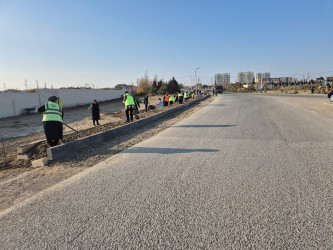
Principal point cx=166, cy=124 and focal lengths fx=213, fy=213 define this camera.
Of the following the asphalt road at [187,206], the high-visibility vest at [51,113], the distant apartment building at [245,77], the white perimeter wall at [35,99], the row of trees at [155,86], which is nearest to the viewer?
the asphalt road at [187,206]

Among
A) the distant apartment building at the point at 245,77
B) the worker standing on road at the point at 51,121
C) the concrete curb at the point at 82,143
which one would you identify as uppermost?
the distant apartment building at the point at 245,77

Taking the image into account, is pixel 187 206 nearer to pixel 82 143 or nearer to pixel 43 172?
pixel 43 172

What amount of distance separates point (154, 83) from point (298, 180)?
6496 centimetres

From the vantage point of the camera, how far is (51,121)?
5727 millimetres

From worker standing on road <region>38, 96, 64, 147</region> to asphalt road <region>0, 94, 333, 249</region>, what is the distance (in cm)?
208

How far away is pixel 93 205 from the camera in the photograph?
9.64 feet

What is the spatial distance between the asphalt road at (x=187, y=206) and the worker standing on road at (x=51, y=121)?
6.83 ft

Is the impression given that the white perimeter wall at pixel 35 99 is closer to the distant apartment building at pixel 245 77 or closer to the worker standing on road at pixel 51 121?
the worker standing on road at pixel 51 121

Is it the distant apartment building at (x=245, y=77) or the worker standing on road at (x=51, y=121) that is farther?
the distant apartment building at (x=245, y=77)

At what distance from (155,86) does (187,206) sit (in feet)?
210

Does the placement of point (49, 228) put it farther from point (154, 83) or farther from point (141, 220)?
point (154, 83)

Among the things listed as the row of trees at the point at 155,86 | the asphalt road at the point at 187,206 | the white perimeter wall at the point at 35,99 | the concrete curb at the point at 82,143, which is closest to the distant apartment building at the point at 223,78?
the row of trees at the point at 155,86

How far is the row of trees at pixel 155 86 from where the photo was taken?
60128 millimetres

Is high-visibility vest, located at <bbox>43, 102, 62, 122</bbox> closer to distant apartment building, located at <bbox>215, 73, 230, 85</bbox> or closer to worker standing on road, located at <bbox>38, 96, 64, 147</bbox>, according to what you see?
worker standing on road, located at <bbox>38, 96, 64, 147</bbox>
